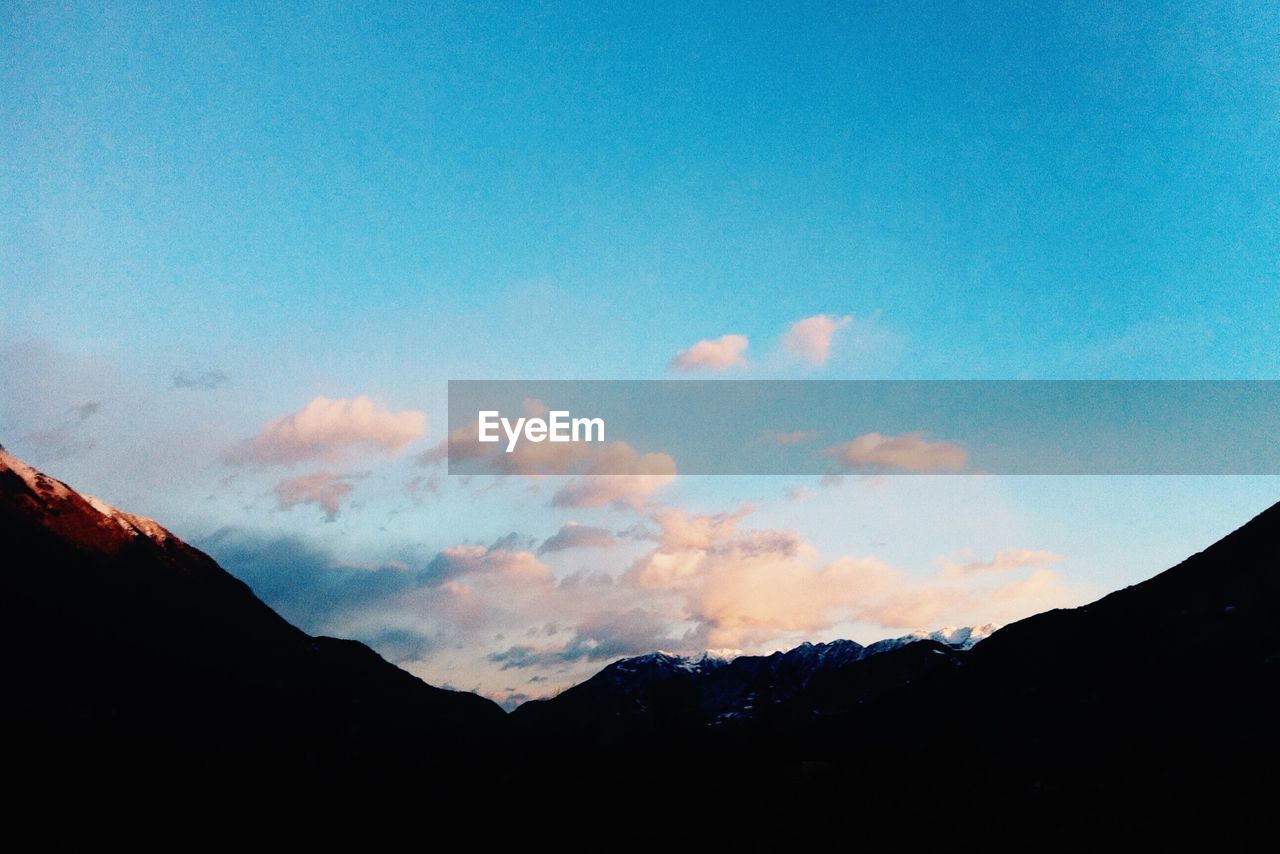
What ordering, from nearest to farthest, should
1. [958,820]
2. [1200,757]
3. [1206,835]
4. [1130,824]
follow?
[1206,835] < [1130,824] < [1200,757] < [958,820]

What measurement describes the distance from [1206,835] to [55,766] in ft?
837

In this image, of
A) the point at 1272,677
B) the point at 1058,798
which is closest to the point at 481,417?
the point at 1058,798

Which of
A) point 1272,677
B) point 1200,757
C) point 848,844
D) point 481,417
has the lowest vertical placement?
point 848,844

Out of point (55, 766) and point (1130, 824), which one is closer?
point (1130, 824)

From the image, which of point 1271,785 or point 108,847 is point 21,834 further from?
point 1271,785

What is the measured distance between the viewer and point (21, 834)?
170 metres

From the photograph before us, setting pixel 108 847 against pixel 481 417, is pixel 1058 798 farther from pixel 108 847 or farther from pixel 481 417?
pixel 108 847

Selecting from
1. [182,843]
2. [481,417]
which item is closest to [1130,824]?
[481,417]

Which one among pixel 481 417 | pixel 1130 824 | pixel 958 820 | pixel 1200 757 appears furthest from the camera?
pixel 958 820

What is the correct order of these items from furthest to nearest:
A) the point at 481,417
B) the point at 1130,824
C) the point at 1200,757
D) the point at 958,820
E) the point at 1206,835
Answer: the point at 958,820, the point at 1200,757, the point at 1130,824, the point at 1206,835, the point at 481,417

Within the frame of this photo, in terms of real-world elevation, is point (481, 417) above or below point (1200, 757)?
above

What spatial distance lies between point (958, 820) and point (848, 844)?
27102 millimetres

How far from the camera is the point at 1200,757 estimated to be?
177 m

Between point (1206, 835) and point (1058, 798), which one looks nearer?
point (1206, 835)
